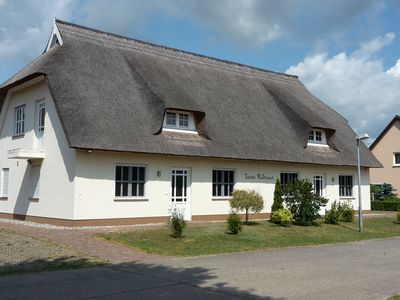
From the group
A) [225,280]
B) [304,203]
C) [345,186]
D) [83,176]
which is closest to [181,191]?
[83,176]

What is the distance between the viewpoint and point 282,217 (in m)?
22.0

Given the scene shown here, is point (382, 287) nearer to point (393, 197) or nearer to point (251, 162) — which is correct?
point (251, 162)

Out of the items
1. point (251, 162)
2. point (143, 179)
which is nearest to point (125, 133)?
point (143, 179)

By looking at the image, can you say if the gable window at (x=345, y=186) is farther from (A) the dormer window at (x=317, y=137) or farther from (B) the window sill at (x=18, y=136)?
(B) the window sill at (x=18, y=136)

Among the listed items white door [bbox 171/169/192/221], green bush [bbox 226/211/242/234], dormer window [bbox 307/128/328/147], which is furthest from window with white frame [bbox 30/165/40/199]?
dormer window [bbox 307/128/328/147]

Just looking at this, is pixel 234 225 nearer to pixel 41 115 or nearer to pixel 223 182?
→ pixel 223 182

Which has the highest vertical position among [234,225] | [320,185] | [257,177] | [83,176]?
[257,177]

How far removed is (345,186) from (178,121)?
41.9ft

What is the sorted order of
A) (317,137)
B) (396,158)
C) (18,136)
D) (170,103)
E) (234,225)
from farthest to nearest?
(396,158), (317,137), (18,136), (170,103), (234,225)

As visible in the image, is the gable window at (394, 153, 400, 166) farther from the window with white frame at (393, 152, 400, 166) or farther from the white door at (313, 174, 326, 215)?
the white door at (313, 174, 326, 215)

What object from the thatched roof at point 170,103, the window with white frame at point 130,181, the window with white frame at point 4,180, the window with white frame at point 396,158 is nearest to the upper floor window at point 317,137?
the thatched roof at point 170,103

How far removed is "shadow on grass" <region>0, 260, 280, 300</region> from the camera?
876 cm

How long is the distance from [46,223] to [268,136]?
11.5 m

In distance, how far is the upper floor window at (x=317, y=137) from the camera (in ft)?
90.2
